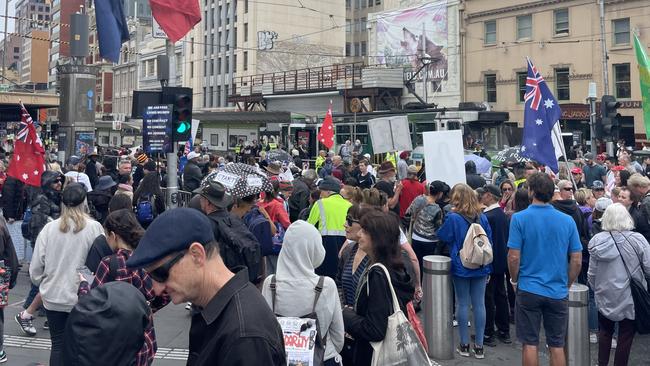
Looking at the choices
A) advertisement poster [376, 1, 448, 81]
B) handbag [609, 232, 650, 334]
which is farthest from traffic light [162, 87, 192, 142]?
advertisement poster [376, 1, 448, 81]

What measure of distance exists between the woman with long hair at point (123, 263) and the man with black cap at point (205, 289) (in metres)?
1.70

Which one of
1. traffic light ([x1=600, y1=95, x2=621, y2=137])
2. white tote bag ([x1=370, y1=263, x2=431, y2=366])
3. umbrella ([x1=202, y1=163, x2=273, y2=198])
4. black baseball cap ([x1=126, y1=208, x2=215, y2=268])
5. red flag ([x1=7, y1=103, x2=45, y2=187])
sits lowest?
white tote bag ([x1=370, y1=263, x2=431, y2=366])

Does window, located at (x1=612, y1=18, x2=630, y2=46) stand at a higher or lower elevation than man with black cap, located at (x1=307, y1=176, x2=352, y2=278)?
higher

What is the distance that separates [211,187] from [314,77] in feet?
139

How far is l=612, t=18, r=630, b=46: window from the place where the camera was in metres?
31.5

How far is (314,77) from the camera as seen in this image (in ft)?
155

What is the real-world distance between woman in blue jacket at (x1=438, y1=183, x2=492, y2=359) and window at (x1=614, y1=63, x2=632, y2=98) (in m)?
27.7

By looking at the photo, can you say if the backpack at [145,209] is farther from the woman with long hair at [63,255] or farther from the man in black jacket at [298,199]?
the woman with long hair at [63,255]

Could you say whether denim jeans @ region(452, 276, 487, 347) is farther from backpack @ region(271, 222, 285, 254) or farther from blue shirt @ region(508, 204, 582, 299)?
backpack @ region(271, 222, 285, 254)

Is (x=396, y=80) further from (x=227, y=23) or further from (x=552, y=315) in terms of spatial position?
(x=552, y=315)

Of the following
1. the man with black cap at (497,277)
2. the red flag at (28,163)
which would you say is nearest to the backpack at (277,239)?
the man with black cap at (497,277)

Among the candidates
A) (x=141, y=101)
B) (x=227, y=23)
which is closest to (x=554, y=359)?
(x=141, y=101)

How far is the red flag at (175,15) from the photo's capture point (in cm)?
1298

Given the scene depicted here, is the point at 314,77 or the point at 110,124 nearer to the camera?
the point at 314,77
